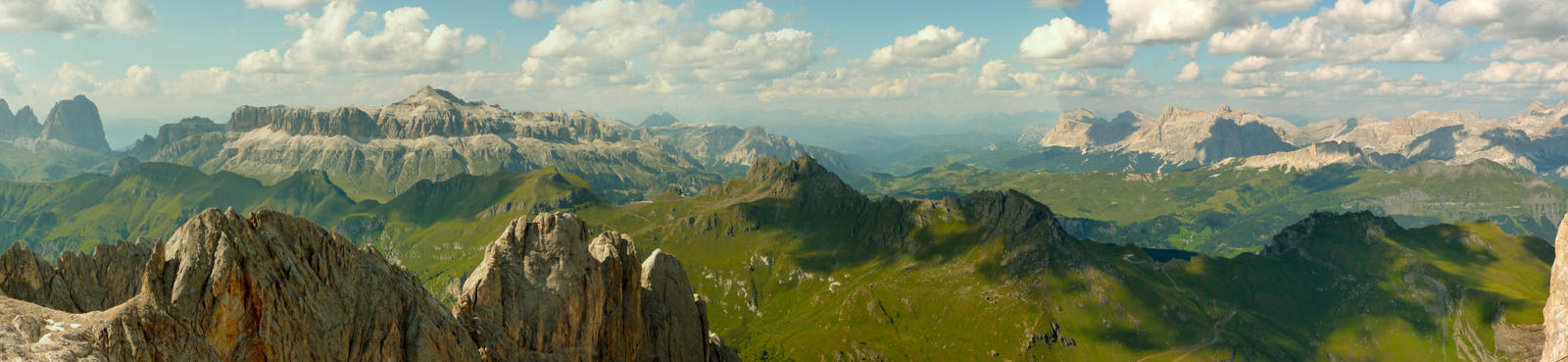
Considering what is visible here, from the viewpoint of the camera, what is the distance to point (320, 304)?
34.5 metres

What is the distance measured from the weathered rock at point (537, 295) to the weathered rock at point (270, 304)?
7092 mm

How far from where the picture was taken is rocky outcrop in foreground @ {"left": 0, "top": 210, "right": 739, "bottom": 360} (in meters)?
25.1

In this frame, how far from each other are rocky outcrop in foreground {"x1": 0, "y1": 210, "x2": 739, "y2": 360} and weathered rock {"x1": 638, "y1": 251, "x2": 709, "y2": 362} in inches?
205

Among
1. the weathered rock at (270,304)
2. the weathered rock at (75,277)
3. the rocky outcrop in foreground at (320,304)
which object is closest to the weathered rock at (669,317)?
the rocky outcrop in foreground at (320,304)

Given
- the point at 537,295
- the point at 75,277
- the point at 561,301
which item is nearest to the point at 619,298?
the point at 561,301

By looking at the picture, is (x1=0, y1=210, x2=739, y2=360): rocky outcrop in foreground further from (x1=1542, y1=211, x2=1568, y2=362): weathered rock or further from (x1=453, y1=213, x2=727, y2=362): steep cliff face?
(x1=1542, y1=211, x2=1568, y2=362): weathered rock

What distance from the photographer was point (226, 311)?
1177 inches

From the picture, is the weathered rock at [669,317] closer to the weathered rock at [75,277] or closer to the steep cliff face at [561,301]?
the steep cliff face at [561,301]

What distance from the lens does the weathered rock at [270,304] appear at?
26.8m

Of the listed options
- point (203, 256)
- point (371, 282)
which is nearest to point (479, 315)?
point (371, 282)

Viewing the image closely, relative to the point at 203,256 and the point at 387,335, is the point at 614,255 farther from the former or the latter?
the point at 203,256

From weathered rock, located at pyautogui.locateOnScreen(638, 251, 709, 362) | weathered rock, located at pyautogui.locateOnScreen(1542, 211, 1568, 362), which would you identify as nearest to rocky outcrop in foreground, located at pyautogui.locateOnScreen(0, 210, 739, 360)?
weathered rock, located at pyautogui.locateOnScreen(638, 251, 709, 362)

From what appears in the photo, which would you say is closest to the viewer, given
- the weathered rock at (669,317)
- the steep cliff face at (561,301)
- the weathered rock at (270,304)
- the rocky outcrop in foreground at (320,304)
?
the rocky outcrop in foreground at (320,304)

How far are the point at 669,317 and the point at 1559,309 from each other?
6934cm
